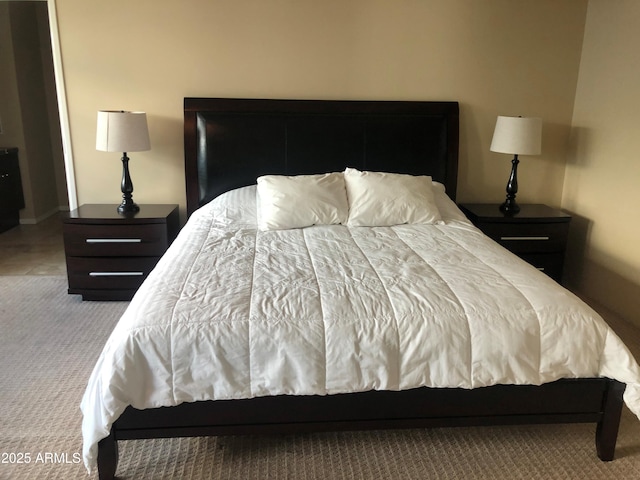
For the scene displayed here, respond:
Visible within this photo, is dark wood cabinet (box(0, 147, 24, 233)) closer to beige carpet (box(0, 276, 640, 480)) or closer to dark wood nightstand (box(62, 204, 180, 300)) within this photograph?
dark wood nightstand (box(62, 204, 180, 300))

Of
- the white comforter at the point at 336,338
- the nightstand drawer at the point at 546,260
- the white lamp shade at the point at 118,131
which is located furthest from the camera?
the nightstand drawer at the point at 546,260

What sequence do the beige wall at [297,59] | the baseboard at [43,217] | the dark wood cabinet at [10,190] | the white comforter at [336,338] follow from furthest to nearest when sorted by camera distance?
the baseboard at [43,217], the dark wood cabinet at [10,190], the beige wall at [297,59], the white comforter at [336,338]

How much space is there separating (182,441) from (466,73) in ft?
9.76

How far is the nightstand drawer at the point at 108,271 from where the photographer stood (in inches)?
130

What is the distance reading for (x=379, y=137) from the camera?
3.57 meters

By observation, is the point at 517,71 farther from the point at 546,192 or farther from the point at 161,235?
the point at 161,235

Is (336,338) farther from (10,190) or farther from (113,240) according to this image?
(10,190)

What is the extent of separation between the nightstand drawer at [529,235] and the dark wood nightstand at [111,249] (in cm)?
217

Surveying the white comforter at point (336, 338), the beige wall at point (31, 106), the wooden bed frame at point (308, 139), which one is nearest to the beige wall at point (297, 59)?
the wooden bed frame at point (308, 139)

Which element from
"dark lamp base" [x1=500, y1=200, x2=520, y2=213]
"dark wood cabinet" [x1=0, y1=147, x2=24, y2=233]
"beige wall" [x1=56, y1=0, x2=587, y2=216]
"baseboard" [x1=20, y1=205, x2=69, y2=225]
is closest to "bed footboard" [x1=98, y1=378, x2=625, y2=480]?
"dark lamp base" [x1=500, y1=200, x2=520, y2=213]

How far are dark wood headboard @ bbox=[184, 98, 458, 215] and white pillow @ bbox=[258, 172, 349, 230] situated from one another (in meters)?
0.45

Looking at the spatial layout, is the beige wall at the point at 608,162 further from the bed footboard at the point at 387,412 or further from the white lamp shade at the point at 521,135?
the bed footboard at the point at 387,412

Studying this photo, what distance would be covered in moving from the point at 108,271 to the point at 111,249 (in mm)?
150

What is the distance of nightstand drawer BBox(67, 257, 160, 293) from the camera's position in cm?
331
